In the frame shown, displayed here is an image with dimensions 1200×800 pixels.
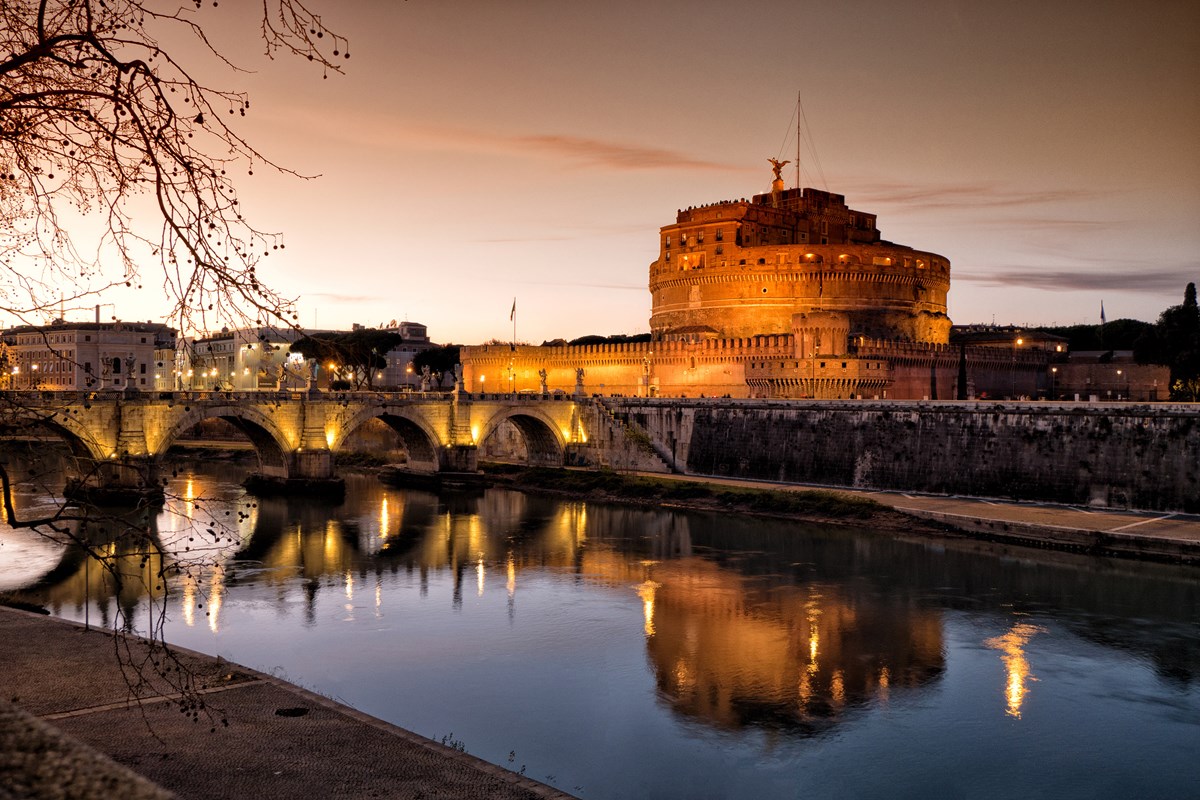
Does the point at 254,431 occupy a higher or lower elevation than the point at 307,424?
lower

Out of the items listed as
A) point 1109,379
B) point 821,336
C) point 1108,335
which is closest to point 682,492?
point 821,336

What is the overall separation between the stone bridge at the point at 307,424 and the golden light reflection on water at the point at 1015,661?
21.5 meters

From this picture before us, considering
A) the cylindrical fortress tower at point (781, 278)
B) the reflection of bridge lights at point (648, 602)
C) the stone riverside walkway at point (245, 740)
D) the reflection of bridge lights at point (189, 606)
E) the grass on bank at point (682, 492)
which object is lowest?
the reflection of bridge lights at point (648, 602)

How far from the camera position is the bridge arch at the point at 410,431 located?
Result: 39.4 metres

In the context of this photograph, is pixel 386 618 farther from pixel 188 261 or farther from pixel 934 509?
pixel 934 509

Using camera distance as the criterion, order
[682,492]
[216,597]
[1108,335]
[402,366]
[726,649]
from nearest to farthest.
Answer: [726,649] < [216,597] < [682,492] < [1108,335] < [402,366]

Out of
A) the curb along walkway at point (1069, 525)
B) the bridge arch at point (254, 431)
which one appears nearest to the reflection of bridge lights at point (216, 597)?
the bridge arch at point (254, 431)

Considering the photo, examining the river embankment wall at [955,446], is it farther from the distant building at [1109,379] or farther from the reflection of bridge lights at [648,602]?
the distant building at [1109,379]

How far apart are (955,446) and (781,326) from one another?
23907 millimetres

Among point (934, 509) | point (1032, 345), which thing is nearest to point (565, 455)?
point (934, 509)

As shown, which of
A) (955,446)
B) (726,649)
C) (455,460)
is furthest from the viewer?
(455,460)

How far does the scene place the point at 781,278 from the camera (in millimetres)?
57500

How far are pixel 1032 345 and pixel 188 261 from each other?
55673mm

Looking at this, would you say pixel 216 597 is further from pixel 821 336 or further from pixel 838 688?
pixel 821 336
